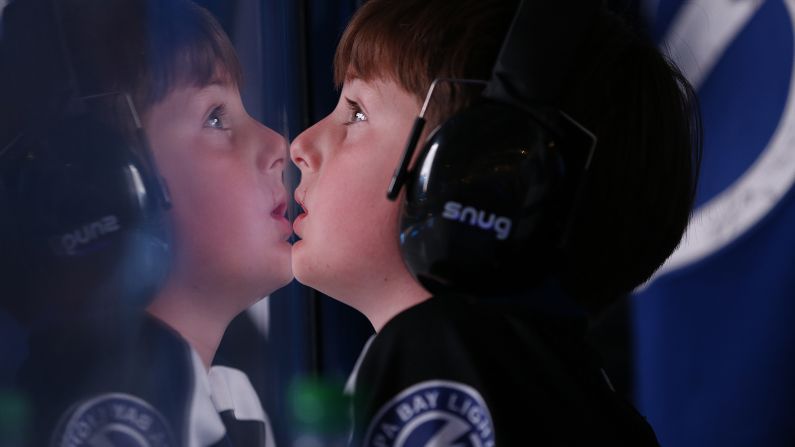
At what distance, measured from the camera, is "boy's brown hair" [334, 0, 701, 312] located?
2.20 ft

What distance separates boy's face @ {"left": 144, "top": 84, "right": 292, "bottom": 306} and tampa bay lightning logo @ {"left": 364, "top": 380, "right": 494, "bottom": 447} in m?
0.14

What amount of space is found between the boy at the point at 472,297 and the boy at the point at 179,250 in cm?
5

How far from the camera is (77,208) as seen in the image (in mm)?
527

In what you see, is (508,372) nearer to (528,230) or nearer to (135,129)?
(528,230)

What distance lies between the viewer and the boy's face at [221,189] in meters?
0.61

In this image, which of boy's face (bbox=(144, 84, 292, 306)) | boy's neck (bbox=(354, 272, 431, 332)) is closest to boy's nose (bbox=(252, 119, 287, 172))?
boy's face (bbox=(144, 84, 292, 306))

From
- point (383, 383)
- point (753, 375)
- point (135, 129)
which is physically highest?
point (135, 129)

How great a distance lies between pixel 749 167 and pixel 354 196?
0.65m

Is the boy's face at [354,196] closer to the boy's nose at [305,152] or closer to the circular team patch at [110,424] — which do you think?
the boy's nose at [305,152]

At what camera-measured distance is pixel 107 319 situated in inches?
22.3

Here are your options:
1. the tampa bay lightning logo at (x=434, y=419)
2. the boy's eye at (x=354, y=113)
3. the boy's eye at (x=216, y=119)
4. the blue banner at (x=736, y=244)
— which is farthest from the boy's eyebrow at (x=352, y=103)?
the blue banner at (x=736, y=244)

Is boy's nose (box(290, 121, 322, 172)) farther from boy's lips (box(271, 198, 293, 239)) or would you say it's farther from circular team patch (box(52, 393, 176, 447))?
circular team patch (box(52, 393, 176, 447))

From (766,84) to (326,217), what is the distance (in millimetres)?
679

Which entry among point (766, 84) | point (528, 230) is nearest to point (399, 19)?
point (528, 230)
